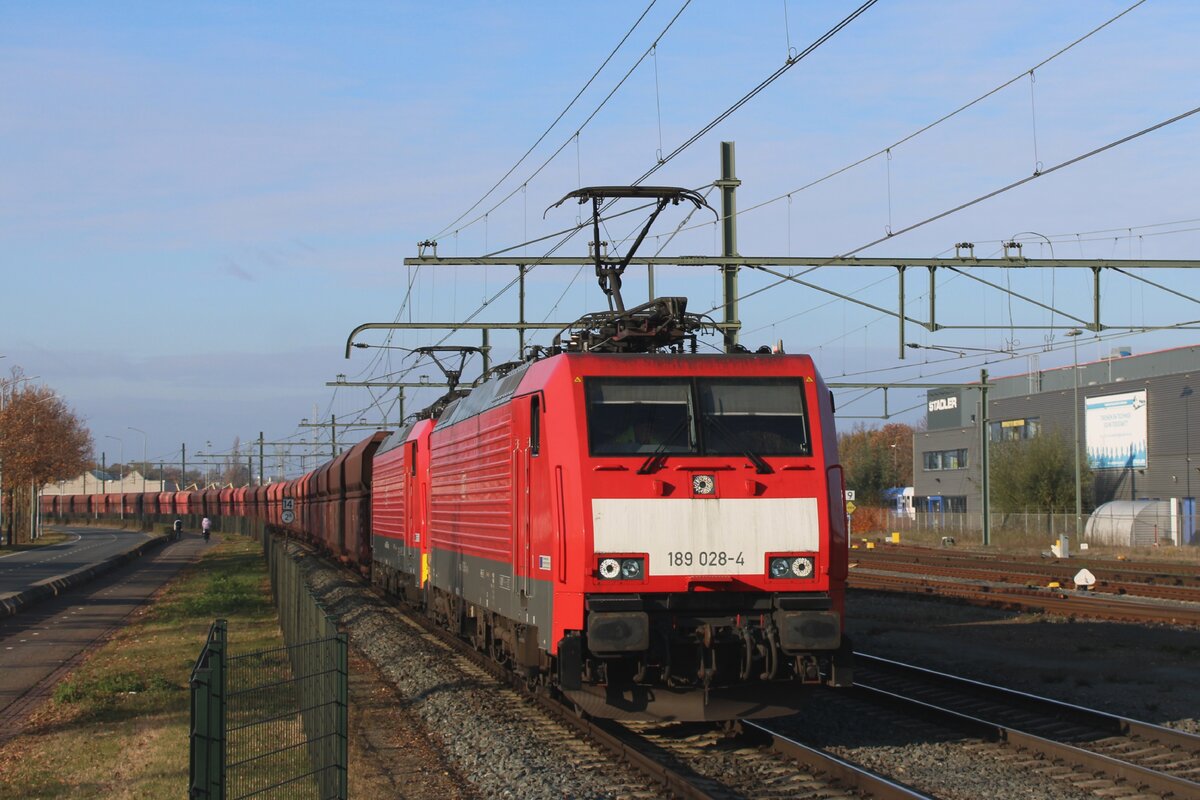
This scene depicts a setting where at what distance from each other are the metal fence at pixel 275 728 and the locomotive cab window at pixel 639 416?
2741mm

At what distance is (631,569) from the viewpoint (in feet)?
36.1

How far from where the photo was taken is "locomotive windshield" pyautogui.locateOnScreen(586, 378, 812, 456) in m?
11.4

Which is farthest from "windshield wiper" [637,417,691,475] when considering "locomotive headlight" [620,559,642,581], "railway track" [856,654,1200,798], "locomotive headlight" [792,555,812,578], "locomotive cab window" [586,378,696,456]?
"railway track" [856,654,1200,798]

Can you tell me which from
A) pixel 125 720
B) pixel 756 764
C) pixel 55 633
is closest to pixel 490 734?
pixel 756 764

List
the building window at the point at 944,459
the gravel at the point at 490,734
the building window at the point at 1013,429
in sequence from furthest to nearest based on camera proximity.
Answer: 1. the building window at the point at 944,459
2. the building window at the point at 1013,429
3. the gravel at the point at 490,734

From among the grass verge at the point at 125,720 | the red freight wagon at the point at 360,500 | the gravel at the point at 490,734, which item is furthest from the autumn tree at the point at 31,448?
the gravel at the point at 490,734

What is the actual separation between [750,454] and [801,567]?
40.5 inches

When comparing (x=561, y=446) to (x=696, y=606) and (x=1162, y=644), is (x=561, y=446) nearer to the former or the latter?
(x=696, y=606)

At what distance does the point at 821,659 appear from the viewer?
1107cm

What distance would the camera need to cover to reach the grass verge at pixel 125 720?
11258 mm

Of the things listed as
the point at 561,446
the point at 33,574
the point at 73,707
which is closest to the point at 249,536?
the point at 33,574

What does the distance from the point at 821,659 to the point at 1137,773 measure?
8.22 ft

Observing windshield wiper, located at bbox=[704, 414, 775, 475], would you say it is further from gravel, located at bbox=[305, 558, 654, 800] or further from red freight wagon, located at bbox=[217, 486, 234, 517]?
red freight wagon, located at bbox=[217, 486, 234, 517]

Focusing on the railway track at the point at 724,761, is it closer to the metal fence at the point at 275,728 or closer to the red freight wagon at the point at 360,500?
the metal fence at the point at 275,728
